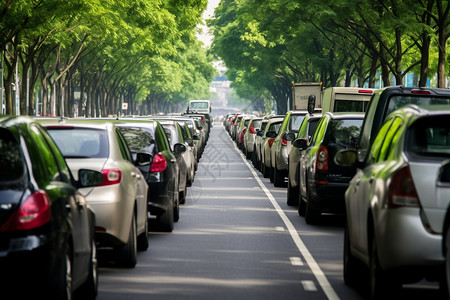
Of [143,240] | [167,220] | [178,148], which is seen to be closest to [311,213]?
[167,220]

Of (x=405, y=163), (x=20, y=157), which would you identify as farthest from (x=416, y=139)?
(x=20, y=157)

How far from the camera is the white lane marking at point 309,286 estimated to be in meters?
9.27

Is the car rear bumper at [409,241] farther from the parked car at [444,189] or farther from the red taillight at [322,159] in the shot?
the red taillight at [322,159]

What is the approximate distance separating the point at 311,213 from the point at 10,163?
9.38 meters

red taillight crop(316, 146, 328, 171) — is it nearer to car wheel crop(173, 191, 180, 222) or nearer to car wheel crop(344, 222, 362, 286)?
car wheel crop(173, 191, 180, 222)

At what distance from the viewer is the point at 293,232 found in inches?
564

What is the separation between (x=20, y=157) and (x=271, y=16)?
1517 inches

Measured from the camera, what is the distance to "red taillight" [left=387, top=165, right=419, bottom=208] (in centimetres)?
711

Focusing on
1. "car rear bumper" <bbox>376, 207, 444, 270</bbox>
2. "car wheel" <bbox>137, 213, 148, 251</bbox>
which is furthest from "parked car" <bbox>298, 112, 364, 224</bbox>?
"car rear bumper" <bbox>376, 207, 444, 270</bbox>

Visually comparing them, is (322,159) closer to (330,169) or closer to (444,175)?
(330,169)

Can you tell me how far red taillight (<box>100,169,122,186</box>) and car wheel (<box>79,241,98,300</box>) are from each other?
1.66 m

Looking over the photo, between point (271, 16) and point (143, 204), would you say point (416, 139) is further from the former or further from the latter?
point (271, 16)

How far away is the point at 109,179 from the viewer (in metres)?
9.94

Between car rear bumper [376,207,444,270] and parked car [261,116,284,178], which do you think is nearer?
car rear bumper [376,207,444,270]
